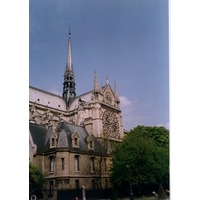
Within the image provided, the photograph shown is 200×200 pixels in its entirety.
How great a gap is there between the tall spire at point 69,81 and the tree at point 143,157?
1.44 m

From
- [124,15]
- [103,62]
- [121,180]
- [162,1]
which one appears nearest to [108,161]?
[121,180]

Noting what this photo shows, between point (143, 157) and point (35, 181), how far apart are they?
227 cm

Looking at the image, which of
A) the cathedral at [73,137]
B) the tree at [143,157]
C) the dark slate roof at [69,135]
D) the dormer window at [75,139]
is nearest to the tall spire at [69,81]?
the cathedral at [73,137]

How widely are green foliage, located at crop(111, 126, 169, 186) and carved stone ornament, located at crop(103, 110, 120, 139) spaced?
9.9 inches

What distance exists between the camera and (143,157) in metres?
7.28

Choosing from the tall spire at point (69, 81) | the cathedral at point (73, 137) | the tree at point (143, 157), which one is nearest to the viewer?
the cathedral at point (73, 137)

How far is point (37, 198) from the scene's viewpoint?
6.43 metres

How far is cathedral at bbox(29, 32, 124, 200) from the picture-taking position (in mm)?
6637

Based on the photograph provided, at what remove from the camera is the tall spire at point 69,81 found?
273 inches

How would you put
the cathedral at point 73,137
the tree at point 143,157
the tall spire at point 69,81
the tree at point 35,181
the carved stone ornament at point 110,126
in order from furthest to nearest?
the carved stone ornament at point 110,126
the tree at point 143,157
the tall spire at point 69,81
the cathedral at point 73,137
the tree at point 35,181

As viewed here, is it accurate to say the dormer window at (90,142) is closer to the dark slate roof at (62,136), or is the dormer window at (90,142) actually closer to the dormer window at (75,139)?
the dark slate roof at (62,136)
